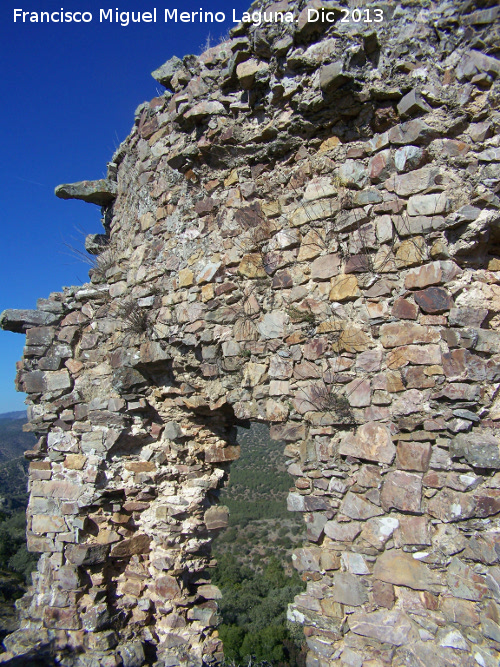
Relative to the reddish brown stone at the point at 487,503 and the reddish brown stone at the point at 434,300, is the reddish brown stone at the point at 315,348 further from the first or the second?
the reddish brown stone at the point at 487,503

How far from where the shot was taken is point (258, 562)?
76.5 ft

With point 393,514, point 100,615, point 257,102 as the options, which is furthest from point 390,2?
point 100,615

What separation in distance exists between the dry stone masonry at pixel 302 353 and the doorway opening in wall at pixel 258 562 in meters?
3.48

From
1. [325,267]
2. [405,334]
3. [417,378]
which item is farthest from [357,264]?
[417,378]

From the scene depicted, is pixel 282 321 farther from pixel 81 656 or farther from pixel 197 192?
pixel 81 656

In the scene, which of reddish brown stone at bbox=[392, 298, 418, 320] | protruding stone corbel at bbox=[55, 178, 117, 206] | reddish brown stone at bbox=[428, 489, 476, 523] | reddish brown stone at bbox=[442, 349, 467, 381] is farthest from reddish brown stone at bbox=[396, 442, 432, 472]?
protruding stone corbel at bbox=[55, 178, 117, 206]

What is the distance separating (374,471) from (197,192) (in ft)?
8.08

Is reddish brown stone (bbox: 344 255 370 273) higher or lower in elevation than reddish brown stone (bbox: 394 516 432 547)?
higher

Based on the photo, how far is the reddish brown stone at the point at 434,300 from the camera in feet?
7.70

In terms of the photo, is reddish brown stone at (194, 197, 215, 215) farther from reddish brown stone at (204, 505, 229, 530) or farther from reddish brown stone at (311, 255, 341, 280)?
reddish brown stone at (204, 505, 229, 530)

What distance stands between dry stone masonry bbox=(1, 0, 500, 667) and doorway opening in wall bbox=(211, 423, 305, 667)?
137 inches

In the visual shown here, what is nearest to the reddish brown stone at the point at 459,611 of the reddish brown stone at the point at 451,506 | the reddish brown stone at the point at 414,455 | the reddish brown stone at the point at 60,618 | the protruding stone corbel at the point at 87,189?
the reddish brown stone at the point at 451,506

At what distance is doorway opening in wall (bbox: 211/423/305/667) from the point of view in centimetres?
1364

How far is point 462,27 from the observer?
8.41 feet
